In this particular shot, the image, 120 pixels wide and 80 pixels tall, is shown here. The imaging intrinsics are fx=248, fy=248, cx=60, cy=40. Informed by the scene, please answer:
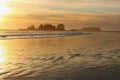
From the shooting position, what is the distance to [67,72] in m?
Result: 10.9

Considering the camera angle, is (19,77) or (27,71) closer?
(19,77)

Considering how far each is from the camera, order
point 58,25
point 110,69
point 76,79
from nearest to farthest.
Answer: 1. point 76,79
2. point 110,69
3. point 58,25

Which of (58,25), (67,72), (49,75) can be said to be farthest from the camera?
(58,25)

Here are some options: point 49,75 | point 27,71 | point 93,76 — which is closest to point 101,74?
point 93,76

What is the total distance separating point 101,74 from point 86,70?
1.08 meters

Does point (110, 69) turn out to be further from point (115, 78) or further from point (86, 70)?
point (115, 78)

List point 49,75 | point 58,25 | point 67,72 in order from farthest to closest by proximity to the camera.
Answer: point 58,25 < point 67,72 < point 49,75

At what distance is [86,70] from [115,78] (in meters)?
1.92

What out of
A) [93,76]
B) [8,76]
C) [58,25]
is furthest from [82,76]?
[58,25]

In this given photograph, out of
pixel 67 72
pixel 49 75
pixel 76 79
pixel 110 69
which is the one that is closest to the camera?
pixel 76 79

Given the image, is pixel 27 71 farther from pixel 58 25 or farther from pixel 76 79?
pixel 58 25

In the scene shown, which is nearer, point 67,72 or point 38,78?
point 38,78

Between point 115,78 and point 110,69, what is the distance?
201 centimetres

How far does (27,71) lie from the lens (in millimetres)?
11141
